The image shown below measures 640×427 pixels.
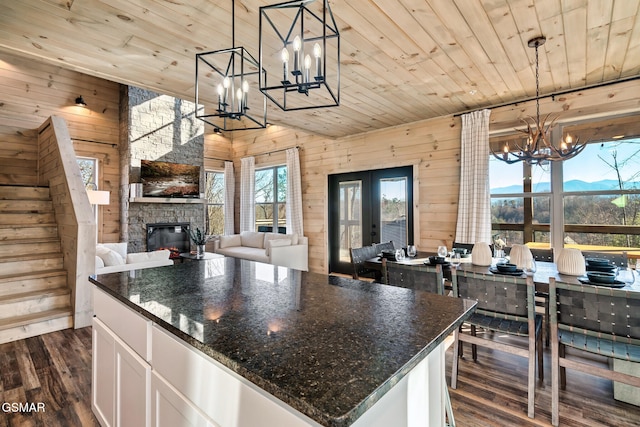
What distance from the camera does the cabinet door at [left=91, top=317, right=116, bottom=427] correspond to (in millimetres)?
1593

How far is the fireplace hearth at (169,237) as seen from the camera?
21.9ft

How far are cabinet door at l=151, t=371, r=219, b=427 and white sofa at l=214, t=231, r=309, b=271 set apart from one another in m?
4.39

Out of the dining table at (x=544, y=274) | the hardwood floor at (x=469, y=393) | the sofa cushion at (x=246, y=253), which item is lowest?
the hardwood floor at (x=469, y=393)

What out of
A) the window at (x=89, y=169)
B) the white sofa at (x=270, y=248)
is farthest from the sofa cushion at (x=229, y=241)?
the window at (x=89, y=169)

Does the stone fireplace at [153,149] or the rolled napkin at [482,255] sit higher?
the stone fireplace at [153,149]

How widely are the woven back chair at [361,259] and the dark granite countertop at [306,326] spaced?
1.45 m

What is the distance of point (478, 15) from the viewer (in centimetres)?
233

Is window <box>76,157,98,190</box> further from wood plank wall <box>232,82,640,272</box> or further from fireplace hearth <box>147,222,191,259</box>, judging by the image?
wood plank wall <box>232,82,640,272</box>

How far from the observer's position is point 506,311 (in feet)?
7.12

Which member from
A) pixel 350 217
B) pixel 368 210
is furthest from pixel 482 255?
pixel 350 217

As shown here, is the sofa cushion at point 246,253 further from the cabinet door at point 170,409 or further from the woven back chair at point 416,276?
the cabinet door at point 170,409

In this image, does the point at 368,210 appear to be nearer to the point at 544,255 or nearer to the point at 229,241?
the point at 544,255

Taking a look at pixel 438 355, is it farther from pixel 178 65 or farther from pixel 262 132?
pixel 262 132

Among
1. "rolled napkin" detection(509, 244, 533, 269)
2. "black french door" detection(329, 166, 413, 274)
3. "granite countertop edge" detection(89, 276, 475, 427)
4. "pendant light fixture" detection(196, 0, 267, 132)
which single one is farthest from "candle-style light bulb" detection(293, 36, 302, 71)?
"black french door" detection(329, 166, 413, 274)
